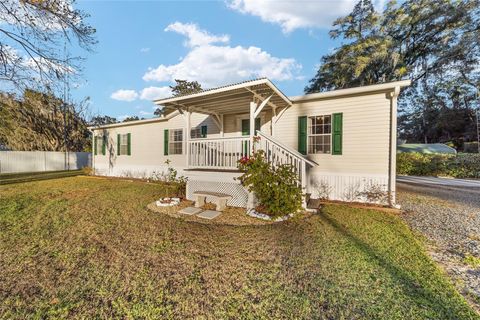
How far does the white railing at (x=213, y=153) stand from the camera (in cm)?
612

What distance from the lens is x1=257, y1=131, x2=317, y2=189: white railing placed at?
209 inches

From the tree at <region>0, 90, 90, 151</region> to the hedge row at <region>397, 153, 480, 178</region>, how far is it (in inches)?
987

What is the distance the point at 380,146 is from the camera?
5887mm

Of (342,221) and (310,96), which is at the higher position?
(310,96)

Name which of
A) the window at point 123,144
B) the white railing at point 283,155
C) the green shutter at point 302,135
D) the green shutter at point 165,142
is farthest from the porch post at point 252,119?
the window at point 123,144

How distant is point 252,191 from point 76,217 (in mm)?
4064

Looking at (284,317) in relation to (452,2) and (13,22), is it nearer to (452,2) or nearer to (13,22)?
(13,22)

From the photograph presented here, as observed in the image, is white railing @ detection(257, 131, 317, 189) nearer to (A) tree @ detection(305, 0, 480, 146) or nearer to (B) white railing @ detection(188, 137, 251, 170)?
(B) white railing @ detection(188, 137, 251, 170)

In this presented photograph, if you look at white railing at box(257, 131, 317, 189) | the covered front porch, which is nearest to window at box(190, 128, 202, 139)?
the covered front porch

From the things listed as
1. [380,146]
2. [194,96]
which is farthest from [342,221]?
[194,96]

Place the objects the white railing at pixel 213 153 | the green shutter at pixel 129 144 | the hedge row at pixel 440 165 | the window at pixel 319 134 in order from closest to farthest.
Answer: the white railing at pixel 213 153
the window at pixel 319 134
the hedge row at pixel 440 165
the green shutter at pixel 129 144

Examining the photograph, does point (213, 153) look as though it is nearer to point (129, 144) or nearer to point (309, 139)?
point (309, 139)

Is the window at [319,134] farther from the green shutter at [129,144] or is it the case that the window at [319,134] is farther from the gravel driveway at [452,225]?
the green shutter at [129,144]

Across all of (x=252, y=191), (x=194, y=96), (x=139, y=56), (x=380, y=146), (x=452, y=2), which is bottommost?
(x=252, y=191)
